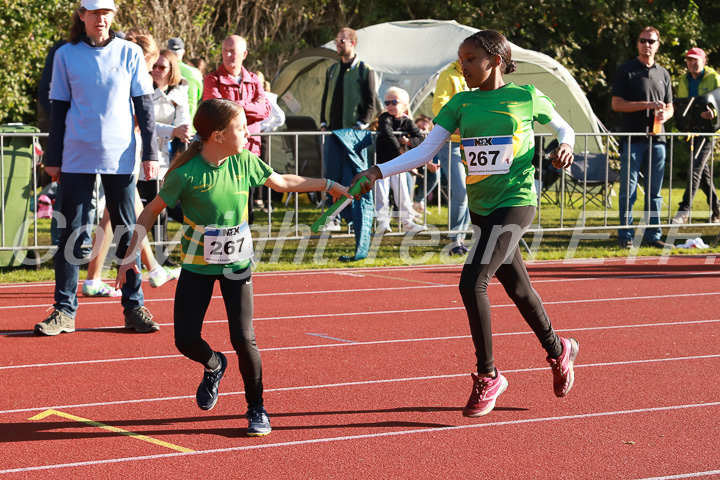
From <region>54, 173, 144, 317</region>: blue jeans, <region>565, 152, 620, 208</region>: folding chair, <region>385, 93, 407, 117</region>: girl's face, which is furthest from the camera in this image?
<region>565, 152, 620, 208</region>: folding chair

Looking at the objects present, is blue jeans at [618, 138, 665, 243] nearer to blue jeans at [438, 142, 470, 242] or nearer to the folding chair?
blue jeans at [438, 142, 470, 242]

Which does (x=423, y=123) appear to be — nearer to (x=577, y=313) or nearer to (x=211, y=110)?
(x=577, y=313)

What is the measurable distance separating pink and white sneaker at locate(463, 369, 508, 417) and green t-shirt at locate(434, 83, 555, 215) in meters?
0.82

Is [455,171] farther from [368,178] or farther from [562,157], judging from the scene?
[368,178]

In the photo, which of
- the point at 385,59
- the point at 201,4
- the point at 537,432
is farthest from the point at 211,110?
the point at 201,4

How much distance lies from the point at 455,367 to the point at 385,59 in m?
13.6

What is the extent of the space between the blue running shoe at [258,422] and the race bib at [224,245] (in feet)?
2.17

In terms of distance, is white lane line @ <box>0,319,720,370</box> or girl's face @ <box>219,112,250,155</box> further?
white lane line @ <box>0,319,720,370</box>

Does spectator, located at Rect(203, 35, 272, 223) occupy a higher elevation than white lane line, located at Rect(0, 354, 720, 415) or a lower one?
higher

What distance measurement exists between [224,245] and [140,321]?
2.42 metres

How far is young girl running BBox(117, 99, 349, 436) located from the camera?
182 inches

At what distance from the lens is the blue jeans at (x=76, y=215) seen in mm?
6625

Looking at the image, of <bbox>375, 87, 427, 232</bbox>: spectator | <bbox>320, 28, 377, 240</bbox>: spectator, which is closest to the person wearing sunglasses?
<bbox>375, 87, 427, 232</bbox>: spectator

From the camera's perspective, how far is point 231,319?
15.3ft
